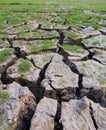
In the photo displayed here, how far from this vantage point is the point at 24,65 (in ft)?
22.7

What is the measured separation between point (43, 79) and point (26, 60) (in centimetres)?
119

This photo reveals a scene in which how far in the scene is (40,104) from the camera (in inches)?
208

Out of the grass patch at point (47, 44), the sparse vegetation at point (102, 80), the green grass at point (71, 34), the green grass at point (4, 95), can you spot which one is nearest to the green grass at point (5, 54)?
the grass patch at point (47, 44)

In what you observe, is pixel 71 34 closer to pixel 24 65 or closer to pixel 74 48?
pixel 74 48

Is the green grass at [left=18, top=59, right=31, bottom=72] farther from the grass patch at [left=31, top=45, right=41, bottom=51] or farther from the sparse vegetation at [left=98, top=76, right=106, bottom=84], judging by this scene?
the sparse vegetation at [left=98, top=76, right=106, bottom=84]

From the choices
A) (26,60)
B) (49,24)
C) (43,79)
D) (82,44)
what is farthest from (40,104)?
(49,24)

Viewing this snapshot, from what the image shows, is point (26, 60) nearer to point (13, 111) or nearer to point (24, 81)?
point (24, 81)

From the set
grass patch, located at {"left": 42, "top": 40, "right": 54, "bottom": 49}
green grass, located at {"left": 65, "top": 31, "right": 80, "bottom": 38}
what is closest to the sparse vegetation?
grass patch, located at {"left": 42, "top": 40, "right": 54, "bottom": 49}

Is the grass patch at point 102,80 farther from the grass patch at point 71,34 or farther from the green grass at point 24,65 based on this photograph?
the grass patch at point 71,34

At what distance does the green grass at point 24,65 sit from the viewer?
22.1ft

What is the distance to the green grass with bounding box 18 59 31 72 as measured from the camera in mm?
6746

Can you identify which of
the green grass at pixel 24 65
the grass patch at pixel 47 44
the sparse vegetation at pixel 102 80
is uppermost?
the sparse vegetation at pixel 102 80

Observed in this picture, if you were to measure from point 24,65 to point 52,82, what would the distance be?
1.17 m

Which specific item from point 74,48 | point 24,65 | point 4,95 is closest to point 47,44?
point 74,48
